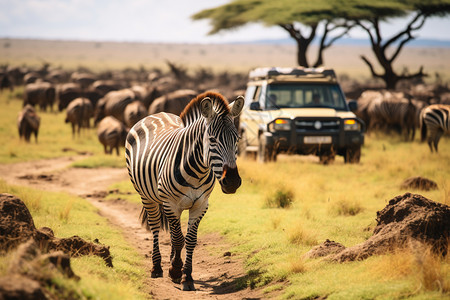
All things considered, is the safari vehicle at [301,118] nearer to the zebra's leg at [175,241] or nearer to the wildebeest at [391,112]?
the zebra's leg at [175,241]

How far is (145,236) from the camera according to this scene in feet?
31.9

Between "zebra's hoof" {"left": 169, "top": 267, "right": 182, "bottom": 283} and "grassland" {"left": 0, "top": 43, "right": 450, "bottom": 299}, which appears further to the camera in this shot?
"zebra's hoof" {"left": 169, "top": 267, "right": 182, "bottom": 283}

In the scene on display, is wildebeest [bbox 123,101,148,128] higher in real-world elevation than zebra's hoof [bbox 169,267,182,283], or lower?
higher

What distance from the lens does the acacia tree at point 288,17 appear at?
3117 centimetres

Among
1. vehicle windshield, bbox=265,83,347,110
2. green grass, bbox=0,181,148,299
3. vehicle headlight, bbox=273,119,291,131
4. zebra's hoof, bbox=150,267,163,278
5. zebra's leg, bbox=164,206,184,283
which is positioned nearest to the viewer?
green grass, bbox=0,181,148,299

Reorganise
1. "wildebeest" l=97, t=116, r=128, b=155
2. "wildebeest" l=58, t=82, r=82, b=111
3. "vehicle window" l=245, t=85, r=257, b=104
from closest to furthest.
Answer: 1. "vehicle window" l=245, t=85, r=257, b=104
2. "wildebeest" l=97, t=116, r=128, b=155
3. "wildebeest" l=58, t=82, r=82, b=111

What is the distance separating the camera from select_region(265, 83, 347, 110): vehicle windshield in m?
15.4

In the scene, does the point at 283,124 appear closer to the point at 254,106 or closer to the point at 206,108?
the point at 254,106

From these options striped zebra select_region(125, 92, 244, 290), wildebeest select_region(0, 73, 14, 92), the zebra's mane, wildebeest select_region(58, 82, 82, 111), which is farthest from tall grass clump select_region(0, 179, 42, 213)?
wildebeest select_region(0, 73, 14, 92)

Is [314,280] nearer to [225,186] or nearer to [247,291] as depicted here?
[247,291]

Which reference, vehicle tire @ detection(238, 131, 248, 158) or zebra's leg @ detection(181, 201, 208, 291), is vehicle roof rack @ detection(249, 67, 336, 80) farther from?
zebra's leg @ detection(181, 201, 208, 291)

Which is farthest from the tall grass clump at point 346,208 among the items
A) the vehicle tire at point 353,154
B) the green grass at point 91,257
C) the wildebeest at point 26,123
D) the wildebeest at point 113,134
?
the wildebeest at point 26,123

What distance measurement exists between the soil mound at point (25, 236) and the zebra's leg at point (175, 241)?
→ 76 centimetres

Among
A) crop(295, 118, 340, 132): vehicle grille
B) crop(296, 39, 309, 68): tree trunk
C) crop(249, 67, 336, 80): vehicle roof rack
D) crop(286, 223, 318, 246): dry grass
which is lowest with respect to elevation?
crop(286, 223, 318, 246): dry grass
